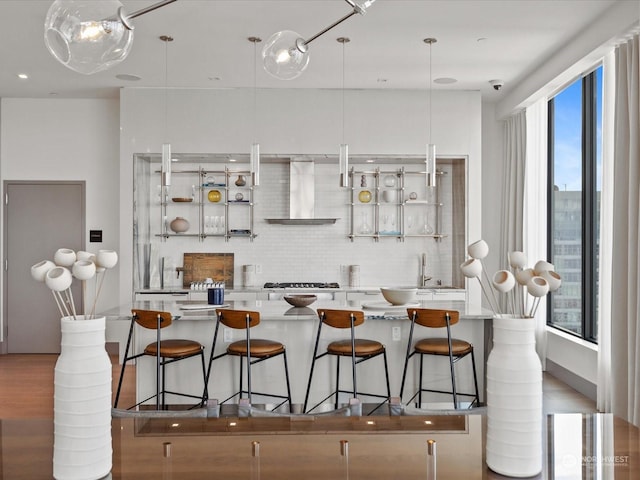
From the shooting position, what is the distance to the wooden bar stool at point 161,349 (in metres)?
3.96

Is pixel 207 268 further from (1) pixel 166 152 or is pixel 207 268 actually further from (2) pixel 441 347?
(2) pixel 441 347

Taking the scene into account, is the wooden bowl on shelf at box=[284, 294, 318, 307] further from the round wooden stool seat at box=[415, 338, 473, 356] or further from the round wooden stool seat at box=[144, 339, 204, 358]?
the round wooden stool seat at box=[415, 338, 473, 356]

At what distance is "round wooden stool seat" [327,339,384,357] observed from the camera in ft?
13.4

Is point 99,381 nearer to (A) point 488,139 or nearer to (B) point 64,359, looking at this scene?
(B) point 64,359

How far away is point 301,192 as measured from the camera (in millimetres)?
6996

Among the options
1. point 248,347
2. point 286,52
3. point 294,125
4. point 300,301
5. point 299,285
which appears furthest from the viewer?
point 299,285

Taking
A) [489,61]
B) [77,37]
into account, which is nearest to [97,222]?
[489,61]

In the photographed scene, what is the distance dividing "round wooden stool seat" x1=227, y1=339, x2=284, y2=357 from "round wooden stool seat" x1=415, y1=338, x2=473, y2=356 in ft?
3.45

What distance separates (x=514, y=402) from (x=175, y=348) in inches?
123

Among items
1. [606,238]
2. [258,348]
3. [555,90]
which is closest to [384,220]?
[555,90]

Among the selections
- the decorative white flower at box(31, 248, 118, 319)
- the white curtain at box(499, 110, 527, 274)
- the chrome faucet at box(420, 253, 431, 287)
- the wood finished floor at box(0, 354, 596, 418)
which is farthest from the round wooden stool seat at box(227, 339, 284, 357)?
the white curtain at box(499, 110, 527, 274)

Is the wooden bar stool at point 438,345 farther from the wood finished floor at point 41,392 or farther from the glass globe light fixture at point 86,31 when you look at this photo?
the glass globe light fixture at point 86,31

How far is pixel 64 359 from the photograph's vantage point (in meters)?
1.40

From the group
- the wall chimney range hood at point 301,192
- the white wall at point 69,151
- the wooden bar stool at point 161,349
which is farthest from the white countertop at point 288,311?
the white wall at point 69,151
